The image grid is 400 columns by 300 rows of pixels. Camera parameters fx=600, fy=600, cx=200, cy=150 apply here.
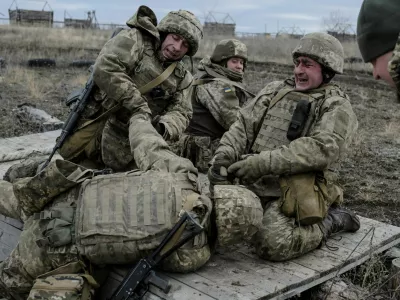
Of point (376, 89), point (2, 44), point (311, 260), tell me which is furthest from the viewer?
point (2, 44)

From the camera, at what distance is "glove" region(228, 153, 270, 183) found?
4164 millimetres

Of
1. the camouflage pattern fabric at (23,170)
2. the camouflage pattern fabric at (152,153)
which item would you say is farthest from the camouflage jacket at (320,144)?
the camouflage pattern fabric at (23,170)

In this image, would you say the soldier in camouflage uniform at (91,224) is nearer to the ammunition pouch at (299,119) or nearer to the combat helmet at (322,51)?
the ammunition pouch at (299,119)

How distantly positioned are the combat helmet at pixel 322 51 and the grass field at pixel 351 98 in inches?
58.6

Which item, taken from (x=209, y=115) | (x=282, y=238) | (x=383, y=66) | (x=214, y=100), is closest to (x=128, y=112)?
(x=214, y=100)

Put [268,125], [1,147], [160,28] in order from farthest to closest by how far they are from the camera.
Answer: [1,147] < [160,28] < [268,125]

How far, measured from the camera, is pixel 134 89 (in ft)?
15.8

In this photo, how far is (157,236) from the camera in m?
3.42

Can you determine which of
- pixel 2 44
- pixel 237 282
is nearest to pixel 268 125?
pixel 237 282

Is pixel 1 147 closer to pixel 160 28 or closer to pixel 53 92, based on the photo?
pixel 160 28

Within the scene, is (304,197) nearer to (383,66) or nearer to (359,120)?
(383,66)

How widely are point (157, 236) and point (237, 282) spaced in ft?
2.11

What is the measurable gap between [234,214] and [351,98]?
422 inches

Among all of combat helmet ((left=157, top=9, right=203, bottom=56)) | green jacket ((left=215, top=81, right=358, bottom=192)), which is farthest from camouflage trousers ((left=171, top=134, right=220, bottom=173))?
green jacket ((left=215, top=81, right=358, bottom=192))
